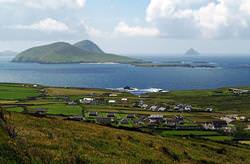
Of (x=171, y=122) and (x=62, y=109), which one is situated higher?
(x=62, y=109)

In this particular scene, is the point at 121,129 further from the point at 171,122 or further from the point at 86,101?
the point at 86,101

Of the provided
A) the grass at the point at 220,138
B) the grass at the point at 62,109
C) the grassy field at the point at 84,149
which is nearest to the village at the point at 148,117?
the grass at the point at 62,109

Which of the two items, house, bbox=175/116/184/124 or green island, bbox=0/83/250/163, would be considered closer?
green island, bbox=0/83/250/163

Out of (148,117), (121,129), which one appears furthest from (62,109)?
(121,129)

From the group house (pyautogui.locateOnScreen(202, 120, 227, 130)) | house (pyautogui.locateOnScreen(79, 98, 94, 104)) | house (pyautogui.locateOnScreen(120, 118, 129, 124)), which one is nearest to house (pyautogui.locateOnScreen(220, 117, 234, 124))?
house (pyautogui.locateOnScreen(202, 120, 227, 130))

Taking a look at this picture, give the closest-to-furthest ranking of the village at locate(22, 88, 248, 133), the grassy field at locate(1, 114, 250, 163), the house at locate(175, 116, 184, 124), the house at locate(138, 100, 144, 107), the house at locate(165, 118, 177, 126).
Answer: the grassy field at locate(1, 114, 250, 163)
the village at locate(22, 88, 248, 133)
the house at locate(165, 118, 177, 126)
the house at locate(175, 116, 184, 124)
the house at locate(138, 100, 144, 107)

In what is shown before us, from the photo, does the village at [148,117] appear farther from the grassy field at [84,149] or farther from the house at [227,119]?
the grassy field at [84,149]

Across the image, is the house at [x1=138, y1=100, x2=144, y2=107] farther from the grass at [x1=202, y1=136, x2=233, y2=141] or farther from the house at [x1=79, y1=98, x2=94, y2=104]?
the grass at [x1=202, y1=136, x2=233, y2=141]

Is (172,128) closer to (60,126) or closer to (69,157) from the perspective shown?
(60,126)
